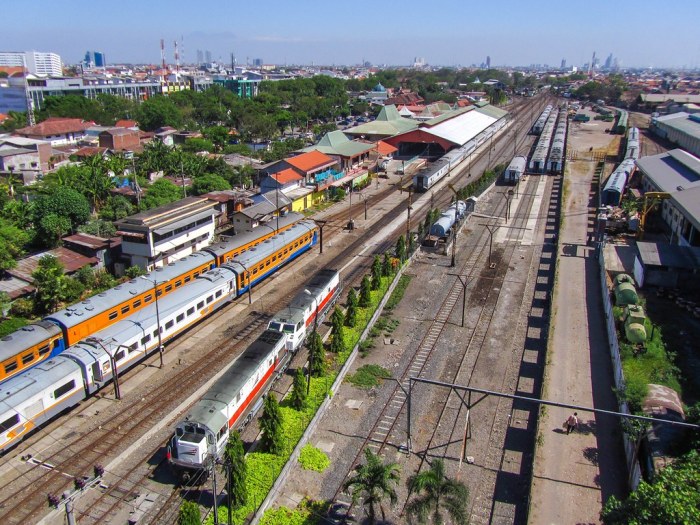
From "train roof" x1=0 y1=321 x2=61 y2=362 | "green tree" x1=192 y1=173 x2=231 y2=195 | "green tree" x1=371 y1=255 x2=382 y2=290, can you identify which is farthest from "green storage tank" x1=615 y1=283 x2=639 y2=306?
"green tree" x1=192 y1=173 x2=231 y2=195

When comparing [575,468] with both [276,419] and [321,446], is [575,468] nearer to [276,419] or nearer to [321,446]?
[321,446]

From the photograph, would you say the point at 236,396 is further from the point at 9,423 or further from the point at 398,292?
the point at 398,292

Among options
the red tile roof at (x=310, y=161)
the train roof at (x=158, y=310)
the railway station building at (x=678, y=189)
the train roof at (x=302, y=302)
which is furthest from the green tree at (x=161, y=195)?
the railway station building at (x=678, y=189)

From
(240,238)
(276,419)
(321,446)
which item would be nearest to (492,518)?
(321,446)

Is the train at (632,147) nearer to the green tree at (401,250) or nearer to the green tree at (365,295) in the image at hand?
the green tree at (401,250)

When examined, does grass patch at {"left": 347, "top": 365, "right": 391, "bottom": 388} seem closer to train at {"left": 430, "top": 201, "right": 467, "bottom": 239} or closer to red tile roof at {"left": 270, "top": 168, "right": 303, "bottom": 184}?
train at {"left": 430, "top": 201, "right": 467, "bottom": 239}

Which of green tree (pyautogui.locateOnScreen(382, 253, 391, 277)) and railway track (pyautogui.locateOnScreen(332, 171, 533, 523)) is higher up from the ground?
green tree (pyautogui.locateOnScreen(382, 253, 391, 277))

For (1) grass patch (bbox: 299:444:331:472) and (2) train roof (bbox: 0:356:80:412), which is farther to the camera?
(1) grass patch (bbox: 299:444:331:472)

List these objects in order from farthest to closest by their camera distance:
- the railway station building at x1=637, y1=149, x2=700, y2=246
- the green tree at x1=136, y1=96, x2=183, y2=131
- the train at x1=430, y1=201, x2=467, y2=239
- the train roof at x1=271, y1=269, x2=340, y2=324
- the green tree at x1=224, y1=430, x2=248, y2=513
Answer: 1. the green tree at x1=136, y1=96, x2=183, y2=131
2. the train at x1=430, y1=201, x2=467, y2=239
3. the railway station building at x1=637, y1=149, x2=700, y2=246
4. the train roof at x1=271, y1=269, x2=340, y2=324
5. the green tree at x1=224, y1=430, x2=248, y2=513
